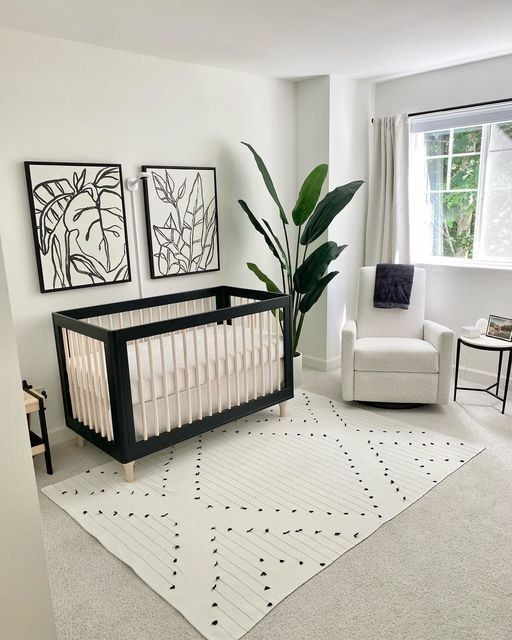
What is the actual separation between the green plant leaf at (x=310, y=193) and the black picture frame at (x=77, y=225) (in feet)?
4.17

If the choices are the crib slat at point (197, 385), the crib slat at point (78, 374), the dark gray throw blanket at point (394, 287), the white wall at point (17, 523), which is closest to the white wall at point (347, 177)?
the dark gray throw blanket at point (394, 287)

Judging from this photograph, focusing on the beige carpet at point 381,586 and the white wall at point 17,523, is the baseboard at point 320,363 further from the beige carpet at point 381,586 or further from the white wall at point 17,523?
the white wall at point 17,523

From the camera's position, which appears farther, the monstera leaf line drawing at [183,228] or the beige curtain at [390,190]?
the beige curtain at [390,190]

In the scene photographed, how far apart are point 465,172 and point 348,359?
1791mm

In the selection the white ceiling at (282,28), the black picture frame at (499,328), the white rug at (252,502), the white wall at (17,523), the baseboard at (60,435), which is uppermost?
the white ceiling at (282,28)

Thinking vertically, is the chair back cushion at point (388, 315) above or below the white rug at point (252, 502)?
above

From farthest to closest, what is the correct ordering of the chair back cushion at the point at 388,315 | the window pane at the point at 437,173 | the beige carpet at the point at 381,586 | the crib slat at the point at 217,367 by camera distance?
1. the window pane at the point at 437,173
2. the chair back cushion at the point at 388,315
3. the crib slat at the point at 217,367
4. the beige carpet at the point at 381,586

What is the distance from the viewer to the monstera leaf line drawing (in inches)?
136

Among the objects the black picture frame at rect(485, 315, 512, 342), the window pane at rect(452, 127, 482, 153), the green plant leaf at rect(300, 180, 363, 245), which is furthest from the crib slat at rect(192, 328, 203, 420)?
the window pane at rect(452, 127, 482, 153)

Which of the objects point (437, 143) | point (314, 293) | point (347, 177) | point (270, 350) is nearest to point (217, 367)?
point (270, 350)

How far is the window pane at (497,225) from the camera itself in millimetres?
3771

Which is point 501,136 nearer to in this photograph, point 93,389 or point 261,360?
point 261,360

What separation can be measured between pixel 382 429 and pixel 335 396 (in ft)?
2.06

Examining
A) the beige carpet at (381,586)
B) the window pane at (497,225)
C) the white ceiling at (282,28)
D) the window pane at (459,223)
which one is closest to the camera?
the beige carpet at (381,586)
